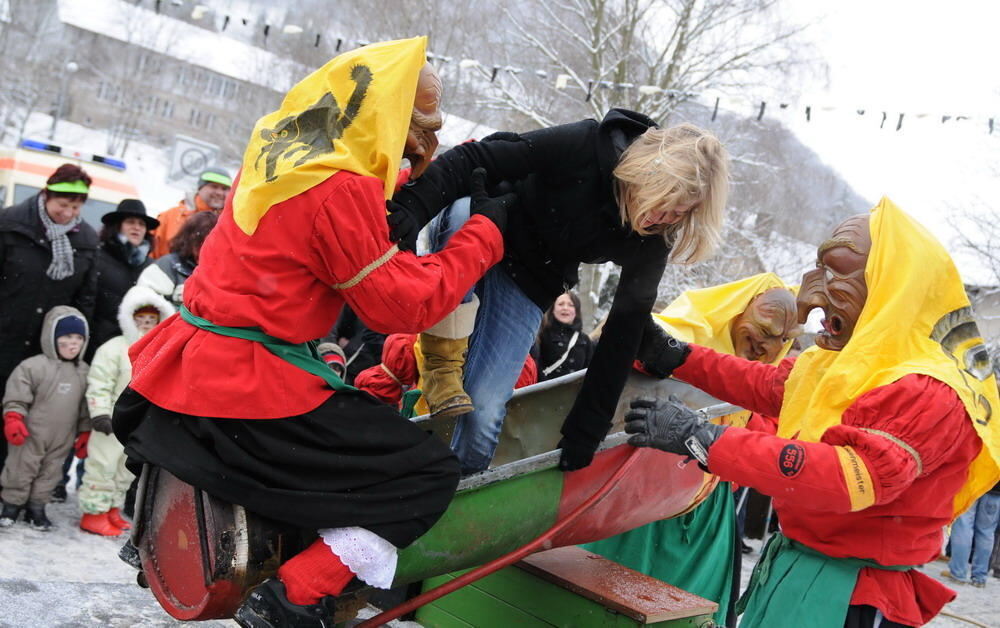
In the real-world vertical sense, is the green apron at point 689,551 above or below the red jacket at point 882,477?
below

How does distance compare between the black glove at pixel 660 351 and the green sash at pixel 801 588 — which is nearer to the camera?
the green sash at pixel 801 588

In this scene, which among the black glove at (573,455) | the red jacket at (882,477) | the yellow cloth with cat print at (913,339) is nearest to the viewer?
the red jacket at (882,477)

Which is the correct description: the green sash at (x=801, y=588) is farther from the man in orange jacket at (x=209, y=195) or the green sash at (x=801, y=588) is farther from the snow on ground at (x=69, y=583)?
the man in orange jacket at (x=209, y=195)

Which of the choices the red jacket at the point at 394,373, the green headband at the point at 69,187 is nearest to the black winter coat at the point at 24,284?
the green headband at the point at 69,187

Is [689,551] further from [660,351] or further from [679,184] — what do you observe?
[679,184]

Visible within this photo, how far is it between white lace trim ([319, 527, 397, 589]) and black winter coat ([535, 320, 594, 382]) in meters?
4.28

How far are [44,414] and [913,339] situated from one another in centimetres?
465

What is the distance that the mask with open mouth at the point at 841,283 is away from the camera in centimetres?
293

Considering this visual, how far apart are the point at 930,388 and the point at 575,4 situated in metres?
16.6

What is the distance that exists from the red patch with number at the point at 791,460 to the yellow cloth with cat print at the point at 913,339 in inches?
9.7

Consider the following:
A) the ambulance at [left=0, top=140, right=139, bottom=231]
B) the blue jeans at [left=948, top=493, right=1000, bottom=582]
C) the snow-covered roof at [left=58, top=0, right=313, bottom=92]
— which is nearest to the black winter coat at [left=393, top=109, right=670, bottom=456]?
the blue jeans at [left=948, top=493, right=1000, bottom=582]

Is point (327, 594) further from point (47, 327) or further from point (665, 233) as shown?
point (47, 327)

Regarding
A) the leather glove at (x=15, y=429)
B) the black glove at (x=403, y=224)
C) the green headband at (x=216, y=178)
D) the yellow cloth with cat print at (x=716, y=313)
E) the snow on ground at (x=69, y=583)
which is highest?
the black glove at (x=403, y=224)

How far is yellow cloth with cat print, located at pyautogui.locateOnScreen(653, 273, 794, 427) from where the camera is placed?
4758mm
